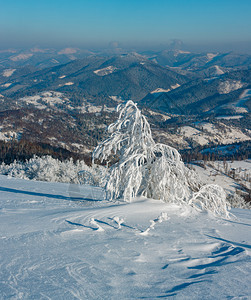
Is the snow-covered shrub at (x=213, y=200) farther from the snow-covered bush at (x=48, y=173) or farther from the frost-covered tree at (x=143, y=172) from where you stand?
the snow-covered bush at (x=48, y=173)

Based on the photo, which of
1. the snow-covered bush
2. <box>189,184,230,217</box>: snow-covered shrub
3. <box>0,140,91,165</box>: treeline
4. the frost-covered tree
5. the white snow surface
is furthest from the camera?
<box>0,140,91,165</box>: treeline

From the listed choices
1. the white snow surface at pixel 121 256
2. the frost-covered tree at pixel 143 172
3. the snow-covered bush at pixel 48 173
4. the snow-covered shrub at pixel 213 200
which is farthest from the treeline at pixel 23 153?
the white snow surface at pixel 121 256

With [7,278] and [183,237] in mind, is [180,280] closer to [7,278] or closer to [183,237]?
[183,237]

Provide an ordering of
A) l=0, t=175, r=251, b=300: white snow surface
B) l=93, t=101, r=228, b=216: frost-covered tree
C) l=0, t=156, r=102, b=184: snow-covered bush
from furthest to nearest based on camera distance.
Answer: l=0, t=156, r=102, b=184: snow-covered bush → l=93, t=101, r=228, b=216: frost-covered tree → l=0, t=175, r=251, b=300: white snow surface

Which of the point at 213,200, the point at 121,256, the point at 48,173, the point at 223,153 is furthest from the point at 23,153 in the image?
the point at 223,153

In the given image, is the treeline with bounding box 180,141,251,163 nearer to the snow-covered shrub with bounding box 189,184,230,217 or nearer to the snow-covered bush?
the snow-covered bush

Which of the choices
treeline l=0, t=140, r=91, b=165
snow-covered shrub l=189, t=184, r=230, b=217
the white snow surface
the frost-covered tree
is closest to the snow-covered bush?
the frost-covered tree

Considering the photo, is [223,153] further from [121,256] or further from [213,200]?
[121,256]
